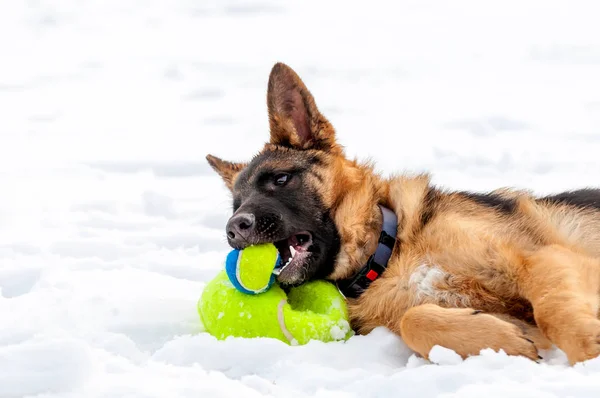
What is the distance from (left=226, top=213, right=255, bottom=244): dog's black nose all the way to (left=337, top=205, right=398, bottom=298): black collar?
78 centimetres

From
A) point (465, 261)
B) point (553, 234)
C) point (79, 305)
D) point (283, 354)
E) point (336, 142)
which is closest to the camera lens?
point (283, 354)

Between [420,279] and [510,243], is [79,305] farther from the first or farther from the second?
[510,243]

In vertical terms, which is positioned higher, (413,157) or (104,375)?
(104,375)

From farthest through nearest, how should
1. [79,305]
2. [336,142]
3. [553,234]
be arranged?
[336,142] → [79,305] → [553,234]

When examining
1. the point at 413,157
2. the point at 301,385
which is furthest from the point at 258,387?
the point at 413,157

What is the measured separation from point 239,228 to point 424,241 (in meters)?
1.13

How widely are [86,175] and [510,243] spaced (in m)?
8.58

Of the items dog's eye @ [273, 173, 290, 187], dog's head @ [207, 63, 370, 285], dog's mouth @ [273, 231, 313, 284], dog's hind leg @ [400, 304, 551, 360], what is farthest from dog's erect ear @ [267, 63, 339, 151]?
dog's hind leg @ [400, 304, 551, 360]

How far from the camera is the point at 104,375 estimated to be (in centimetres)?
322

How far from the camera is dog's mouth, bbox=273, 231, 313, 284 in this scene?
446 centimetres

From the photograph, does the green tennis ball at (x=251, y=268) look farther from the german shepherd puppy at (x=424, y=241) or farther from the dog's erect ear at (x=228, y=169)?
the dog's erect ear at (x=228, y=169)

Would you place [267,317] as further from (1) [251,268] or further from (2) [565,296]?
(2) [565,296]

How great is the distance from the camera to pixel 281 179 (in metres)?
4.89

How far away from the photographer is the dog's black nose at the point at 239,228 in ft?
14.2
